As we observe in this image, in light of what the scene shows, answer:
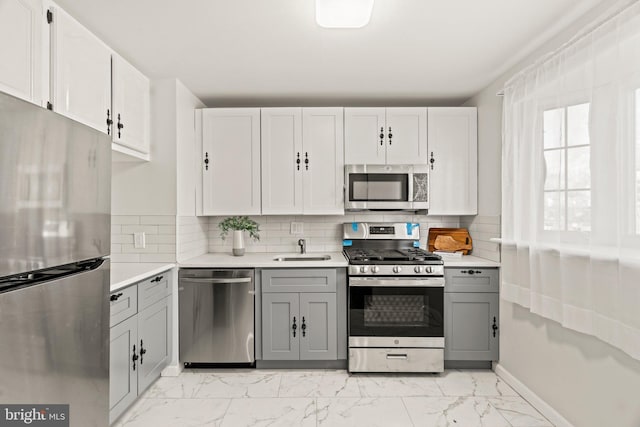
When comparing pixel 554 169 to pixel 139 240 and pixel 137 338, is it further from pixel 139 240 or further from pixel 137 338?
pixel 139 240

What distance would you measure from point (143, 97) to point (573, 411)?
3449 mm

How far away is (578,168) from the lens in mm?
1950

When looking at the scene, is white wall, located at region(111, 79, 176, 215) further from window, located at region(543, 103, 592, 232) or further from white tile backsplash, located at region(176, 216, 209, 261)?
window, located at region(543, 103, 592, 232)

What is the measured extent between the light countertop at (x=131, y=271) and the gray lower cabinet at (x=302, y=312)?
783 mm

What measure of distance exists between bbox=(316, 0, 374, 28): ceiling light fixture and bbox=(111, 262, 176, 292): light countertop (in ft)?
5.81

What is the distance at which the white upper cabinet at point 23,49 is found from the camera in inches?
58.6

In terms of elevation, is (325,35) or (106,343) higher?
(325,35)

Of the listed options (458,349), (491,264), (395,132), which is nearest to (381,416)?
(458,349)

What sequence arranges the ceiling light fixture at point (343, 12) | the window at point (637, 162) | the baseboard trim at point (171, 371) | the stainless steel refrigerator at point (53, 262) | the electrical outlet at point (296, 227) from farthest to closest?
the electrical outlet at point (296, 227) < the baseboard trim at point (171, 371) < the ceiling light fixture at point (343, 12) < the window at point (637, 162) < the stainless steel refrigerator at point (53, 262)

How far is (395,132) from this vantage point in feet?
10.9

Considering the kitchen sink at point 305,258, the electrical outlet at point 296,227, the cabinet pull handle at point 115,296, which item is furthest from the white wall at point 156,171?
the electrical outlet at point 296,227

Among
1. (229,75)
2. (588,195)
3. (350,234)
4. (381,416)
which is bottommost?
(381,416)

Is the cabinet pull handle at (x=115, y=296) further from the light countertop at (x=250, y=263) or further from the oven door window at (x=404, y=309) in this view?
the oven door window at (x=404, y=309)

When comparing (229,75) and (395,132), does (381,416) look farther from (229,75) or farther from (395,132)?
(229,75)
